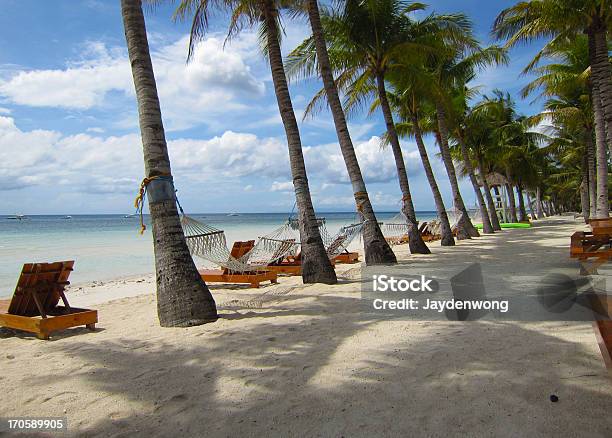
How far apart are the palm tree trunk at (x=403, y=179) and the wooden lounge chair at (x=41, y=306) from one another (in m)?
8.13

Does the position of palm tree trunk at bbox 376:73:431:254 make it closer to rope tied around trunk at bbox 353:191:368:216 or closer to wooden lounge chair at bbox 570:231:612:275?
rope tied around trunk at bbox 353:191:368:216

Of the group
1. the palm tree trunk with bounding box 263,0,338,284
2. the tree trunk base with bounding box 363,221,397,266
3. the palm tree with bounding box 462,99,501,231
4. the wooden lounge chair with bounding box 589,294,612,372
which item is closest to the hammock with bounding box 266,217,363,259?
the tree trunk base with bounding box 363,221,397,266

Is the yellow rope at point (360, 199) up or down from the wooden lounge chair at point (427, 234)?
up

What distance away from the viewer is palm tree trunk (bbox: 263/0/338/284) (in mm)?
6730

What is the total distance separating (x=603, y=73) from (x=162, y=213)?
29.0ft

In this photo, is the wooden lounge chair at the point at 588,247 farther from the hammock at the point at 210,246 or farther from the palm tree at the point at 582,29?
the hammock at the point at 210,246

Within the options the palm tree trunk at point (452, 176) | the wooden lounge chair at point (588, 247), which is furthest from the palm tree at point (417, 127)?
the wooden lounge chair at point (588, 247)

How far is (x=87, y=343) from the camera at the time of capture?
12.7 feet

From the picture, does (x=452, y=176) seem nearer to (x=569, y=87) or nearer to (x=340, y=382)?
(x=569, y=87)

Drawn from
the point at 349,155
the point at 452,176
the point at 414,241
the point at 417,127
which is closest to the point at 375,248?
the point at 349,155

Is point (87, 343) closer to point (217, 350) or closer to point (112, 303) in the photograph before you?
point (217, 350)

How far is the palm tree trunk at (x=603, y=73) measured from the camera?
27.2ft

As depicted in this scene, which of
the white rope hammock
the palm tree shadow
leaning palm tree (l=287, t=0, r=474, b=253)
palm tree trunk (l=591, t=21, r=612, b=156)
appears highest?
leaning palm tree (l=287, t=0, r=474, b=253)

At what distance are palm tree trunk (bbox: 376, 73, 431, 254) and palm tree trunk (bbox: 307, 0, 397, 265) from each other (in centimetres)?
261
